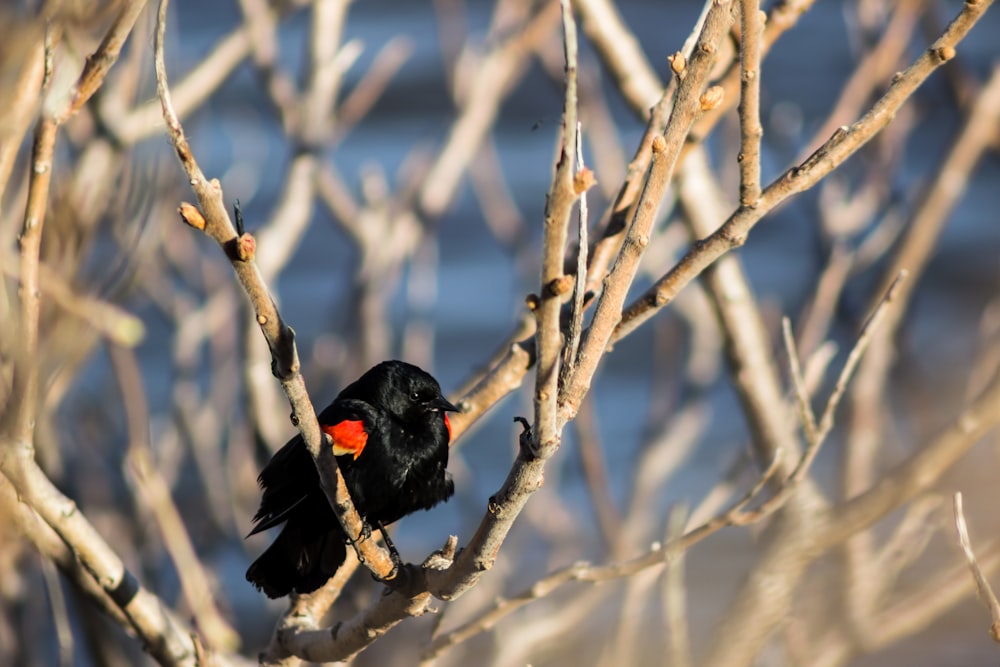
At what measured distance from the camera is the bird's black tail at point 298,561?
2.81 meters

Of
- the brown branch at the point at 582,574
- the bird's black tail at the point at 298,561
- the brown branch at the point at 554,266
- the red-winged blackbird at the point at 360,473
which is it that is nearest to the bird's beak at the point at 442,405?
the red-winged blackbird at the point at 360,473

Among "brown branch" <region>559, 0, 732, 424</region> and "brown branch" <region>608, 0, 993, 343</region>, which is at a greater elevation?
"brown branch" <region>608, 0, 993, 343</region>

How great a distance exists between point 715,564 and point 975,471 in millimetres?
2029

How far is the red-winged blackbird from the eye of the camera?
9.32 ft

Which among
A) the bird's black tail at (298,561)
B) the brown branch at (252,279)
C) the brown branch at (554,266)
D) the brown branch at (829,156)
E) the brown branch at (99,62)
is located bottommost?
the brown branch at (554,266)

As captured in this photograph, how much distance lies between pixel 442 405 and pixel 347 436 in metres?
0.25

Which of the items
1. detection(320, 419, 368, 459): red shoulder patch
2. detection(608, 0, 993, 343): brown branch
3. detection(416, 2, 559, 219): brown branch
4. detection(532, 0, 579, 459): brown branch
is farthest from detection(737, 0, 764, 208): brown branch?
detection(416, 2, 559, 219): brown branch

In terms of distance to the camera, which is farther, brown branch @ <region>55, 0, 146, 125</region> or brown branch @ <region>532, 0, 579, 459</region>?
brown branch @ <region>55, 0, 146, 125</region>

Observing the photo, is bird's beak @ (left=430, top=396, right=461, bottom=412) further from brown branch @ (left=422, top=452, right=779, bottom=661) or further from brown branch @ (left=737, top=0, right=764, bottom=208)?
brown branch @ (left=737, top=0, right=764, bottom=208)

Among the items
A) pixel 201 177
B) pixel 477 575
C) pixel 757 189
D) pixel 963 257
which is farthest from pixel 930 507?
pixel 963 257

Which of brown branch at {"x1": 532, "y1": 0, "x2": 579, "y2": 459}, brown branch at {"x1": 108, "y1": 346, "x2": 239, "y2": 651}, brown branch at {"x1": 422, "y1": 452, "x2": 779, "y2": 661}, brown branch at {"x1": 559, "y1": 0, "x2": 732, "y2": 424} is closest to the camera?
brown branch at {"x1": 532, "y1": 0, "x2": 579, "y2": 459}

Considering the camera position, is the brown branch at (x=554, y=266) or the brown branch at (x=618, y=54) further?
the brown branch at (x=618, y=54)

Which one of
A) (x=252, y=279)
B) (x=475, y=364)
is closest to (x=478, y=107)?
(x=475, y=364)

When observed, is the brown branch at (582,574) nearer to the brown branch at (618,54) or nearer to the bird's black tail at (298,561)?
the bird's black tail at (298,561)
